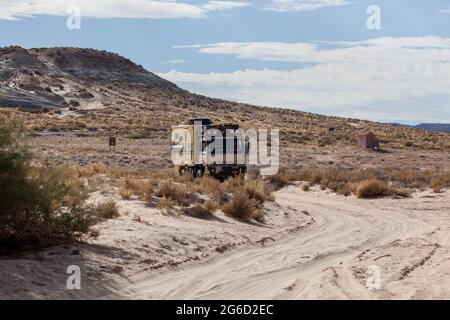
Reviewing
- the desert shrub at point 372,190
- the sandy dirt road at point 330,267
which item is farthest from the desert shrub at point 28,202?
the desert shrub at point 372,190

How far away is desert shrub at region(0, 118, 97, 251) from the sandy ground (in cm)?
46

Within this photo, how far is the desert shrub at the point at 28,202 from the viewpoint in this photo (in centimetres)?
1249

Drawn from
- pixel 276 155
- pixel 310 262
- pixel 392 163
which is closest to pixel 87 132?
pixel 276 155

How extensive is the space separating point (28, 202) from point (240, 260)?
4.15 metres

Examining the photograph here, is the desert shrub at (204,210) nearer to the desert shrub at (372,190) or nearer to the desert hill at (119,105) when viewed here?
the desert shrub at (372,190)

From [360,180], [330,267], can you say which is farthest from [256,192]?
[360,180]

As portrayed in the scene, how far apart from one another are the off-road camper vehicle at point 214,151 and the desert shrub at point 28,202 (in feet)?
55.6

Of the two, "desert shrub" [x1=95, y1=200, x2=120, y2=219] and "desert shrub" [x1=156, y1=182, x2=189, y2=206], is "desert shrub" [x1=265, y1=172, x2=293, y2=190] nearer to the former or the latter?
→ "desert shrub" [x1=156, y1=182, x2=189, y2=206]

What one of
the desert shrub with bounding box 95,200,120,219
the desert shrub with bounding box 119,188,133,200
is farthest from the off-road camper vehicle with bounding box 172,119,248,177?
the desert shrub with bounding box 95,200,120,219

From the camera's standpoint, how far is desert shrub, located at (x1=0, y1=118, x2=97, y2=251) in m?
12.5

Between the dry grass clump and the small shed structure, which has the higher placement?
the small shed structure

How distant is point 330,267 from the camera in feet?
44.2

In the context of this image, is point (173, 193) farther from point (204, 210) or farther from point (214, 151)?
point (214, 151)

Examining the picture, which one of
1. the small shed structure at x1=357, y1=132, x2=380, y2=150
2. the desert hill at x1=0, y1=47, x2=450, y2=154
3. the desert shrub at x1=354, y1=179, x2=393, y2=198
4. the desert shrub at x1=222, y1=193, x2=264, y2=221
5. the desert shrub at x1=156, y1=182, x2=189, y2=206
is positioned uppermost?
the desert hill at x1=0, y1=47, x2=450, y2=154
